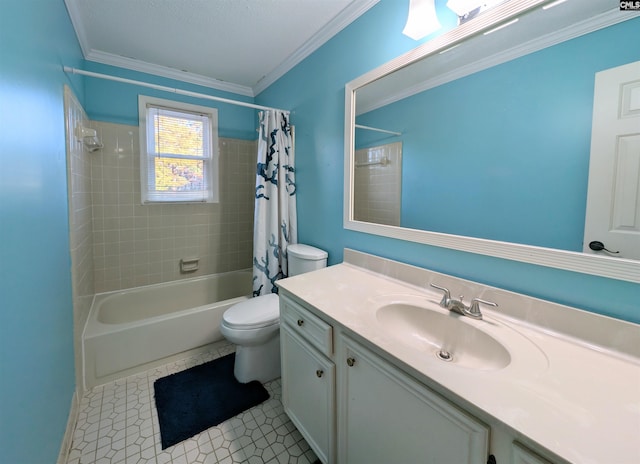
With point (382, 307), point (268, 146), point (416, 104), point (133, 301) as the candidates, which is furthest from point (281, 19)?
point (133, 301)

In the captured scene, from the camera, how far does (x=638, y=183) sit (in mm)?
773

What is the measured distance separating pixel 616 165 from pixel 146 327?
2.54 m

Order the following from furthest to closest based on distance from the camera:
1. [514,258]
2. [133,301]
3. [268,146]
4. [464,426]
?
1. [133,301]
2. [268,146]
3. [514,258]
4. [464,426]

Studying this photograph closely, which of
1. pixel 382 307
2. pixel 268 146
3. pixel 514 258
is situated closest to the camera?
pixel 514 258

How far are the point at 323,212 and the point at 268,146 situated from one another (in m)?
0.76

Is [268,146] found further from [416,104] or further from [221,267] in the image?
[221,267]

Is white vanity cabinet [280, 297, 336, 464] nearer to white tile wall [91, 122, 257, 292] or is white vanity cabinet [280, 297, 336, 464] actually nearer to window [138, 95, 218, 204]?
white tile wall [91, 122, 257, 292]

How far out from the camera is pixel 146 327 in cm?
193

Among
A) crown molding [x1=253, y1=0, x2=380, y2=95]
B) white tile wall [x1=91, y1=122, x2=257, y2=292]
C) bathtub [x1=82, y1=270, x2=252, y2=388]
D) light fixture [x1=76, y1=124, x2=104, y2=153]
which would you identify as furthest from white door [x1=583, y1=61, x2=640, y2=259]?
white tile wall [x1=91, y1=122, x2=257, y2=292]

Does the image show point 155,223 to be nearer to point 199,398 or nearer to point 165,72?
point 165,72

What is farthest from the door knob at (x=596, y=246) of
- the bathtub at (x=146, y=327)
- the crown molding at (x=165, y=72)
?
the crown molding at (x=165, y=72)

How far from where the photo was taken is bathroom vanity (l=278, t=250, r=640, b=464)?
1.88 ft

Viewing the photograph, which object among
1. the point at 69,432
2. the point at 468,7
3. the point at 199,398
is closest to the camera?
the point at 468,7

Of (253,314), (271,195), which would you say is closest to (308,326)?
(253,314)
